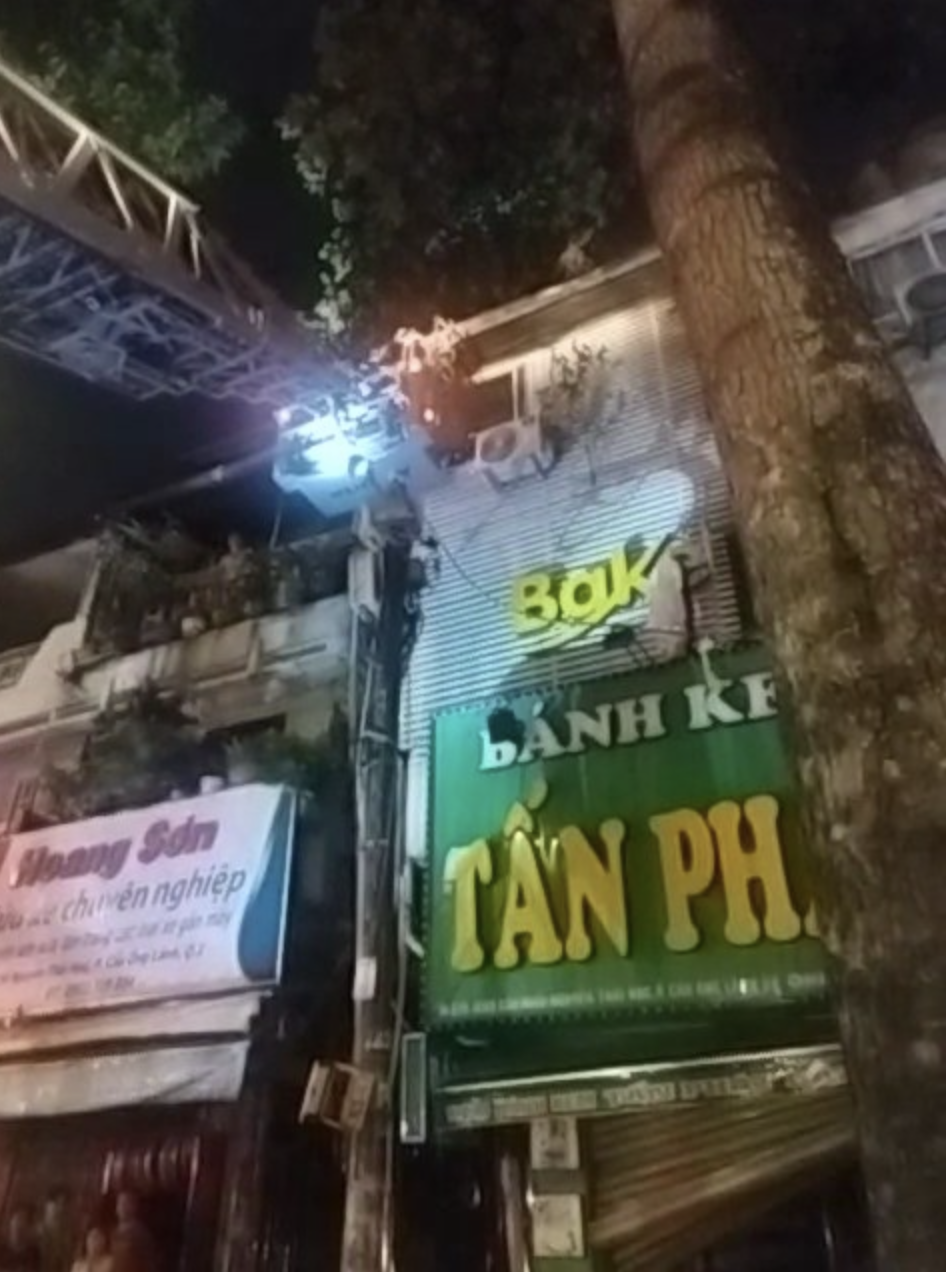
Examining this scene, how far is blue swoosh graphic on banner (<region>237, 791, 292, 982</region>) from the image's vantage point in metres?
6.43

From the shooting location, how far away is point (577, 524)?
7453mm

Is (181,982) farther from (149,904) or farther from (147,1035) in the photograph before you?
(149,904)

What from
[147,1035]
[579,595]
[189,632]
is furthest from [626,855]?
[189,632]

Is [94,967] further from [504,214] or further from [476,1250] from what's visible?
[504,214]

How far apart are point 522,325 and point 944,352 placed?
315cm

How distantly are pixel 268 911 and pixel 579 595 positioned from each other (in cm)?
268

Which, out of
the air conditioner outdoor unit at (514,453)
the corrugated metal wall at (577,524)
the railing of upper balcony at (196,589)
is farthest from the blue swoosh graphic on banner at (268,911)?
Answer: the railing of upper balcony at (196,589)

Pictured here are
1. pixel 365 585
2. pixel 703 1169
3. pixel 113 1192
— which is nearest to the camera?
pixel 703 1169

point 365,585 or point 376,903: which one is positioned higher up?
point 365,585

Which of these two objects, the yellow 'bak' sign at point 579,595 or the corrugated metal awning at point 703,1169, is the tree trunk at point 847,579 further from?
the yellow 'bak' sign at point 579,595

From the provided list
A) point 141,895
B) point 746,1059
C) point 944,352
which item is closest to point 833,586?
point 746,1059

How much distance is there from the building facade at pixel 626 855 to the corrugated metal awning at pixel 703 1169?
0.01m

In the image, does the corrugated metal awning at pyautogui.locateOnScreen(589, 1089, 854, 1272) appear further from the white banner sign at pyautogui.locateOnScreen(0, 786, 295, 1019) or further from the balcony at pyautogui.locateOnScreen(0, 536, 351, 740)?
the balcony at pyautogui.locateOnScreen(0, 536, 351, 740)

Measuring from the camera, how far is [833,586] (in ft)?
8.94
